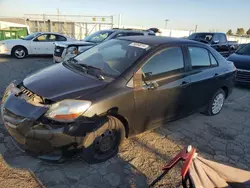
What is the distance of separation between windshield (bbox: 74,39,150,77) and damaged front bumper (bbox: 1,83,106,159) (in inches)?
33.9

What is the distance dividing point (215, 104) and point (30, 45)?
930 centimetres

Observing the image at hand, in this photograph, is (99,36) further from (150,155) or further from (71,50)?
(150,155)

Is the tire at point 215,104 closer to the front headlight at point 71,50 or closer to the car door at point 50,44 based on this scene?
the front headlight at point 71,50

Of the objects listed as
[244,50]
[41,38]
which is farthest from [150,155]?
[41,38]

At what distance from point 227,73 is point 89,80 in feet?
10.1

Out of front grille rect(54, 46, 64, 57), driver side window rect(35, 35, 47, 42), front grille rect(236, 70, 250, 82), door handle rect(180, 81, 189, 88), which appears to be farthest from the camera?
driver side window rect(35, 35, 47, 42)

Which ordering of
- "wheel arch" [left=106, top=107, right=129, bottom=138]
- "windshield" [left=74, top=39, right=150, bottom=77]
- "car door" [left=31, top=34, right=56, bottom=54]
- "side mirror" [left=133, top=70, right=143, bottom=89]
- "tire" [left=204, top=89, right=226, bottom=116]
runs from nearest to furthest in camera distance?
"wheel arch" [left=106, top=107, right=129, bottom=138] → "side mirror" [left=133, top=70, right=143, bottom=89] → "windshield" [left=74, top=39, right=150, bottom=77] → "tire" [left=204, top=89, right=226, bottom=116] → "car door" [left=31, top=34, right=56, bottom=54]

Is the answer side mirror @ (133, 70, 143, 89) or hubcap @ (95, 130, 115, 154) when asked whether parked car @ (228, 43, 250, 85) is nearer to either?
side mirror @ (133, 70, 143, 89)

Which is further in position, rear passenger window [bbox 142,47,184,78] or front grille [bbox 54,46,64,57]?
front grille [bbox 54,46,64,57]

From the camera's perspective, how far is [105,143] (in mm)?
2920

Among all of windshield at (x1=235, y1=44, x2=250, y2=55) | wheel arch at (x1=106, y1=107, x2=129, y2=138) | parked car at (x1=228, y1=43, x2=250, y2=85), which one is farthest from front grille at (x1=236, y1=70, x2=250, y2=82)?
wheel arch at (x1=106, y1=107, x2=129, y2=138)

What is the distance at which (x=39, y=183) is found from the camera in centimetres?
252

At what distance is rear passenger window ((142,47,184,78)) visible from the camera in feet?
10.6

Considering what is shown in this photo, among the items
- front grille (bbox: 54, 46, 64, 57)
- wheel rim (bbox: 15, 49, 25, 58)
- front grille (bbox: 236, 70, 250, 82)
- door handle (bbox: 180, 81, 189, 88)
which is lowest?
wheel rim (bbox: 15, 49, 25, 58)
